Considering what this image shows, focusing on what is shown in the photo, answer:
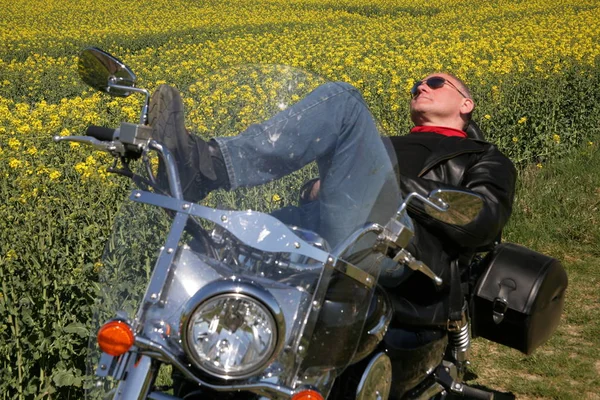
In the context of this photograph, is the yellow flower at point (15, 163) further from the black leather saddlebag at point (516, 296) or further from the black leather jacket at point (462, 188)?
the black leather saddlebag at point (516, 296)

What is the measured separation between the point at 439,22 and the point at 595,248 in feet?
44.5

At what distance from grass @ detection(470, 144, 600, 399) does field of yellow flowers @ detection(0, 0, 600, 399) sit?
607 mm

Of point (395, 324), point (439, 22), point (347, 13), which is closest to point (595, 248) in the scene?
point (395, 324)

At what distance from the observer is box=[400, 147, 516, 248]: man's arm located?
2.69 m

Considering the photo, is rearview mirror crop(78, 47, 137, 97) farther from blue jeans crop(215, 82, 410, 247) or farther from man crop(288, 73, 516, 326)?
man crop(288, 73, 516, 326)

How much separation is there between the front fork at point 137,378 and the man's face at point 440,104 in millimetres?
1855

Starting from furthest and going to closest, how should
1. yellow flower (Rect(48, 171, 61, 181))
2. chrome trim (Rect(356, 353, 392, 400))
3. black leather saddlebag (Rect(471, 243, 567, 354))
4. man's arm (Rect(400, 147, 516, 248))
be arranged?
yellow flower (Rect(48, 171, 61, 181)), black leather saddlebag (Rect(471, 243, 567, 354)), man's arm (Rect(400, 147, 516, 248)), chrome trim (Rect(356, 353, 392, 400))

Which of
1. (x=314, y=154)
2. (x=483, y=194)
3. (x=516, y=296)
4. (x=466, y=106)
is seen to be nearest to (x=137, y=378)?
(x=314, y=154)

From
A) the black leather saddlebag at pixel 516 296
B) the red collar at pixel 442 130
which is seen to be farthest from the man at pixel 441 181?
the black leather saddlebag at pixel 516 296

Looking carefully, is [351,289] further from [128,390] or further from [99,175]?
[99,175]

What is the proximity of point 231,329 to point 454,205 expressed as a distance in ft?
2.42

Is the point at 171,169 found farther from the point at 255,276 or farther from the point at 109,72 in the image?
the point at 109,72

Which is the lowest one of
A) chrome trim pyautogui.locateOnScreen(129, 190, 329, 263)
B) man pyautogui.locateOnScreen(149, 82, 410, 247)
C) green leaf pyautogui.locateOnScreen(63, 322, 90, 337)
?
green leaf pyautogui.locateOnScreen(63, 322, 90, 337)

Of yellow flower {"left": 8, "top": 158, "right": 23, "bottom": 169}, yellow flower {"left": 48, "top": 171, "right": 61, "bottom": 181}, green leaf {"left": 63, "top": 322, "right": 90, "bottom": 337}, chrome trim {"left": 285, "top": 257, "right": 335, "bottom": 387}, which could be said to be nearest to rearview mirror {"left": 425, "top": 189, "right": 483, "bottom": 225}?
chrome trim {"left": 285, "top": 257, "right": 335, "bottom": 387}
